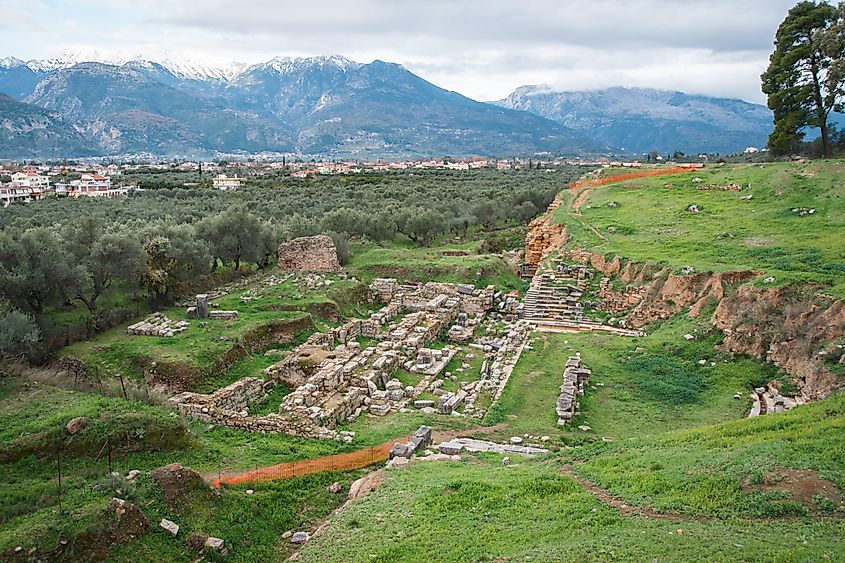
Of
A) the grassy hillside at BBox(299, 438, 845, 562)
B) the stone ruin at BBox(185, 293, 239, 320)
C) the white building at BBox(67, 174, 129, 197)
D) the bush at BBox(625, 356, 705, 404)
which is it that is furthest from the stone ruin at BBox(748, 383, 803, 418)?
the white building at BBox(67, 174, 129, 197)

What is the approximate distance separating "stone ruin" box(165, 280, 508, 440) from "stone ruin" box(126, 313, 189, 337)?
4873 millimetres

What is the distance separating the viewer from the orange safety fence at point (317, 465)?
14812 millimetres

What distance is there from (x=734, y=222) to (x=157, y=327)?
30.8 m

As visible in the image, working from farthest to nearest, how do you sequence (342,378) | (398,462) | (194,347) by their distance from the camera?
(194,347) → (342,378) → (398,462)

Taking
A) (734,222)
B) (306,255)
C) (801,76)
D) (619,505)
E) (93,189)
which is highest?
(801,76)

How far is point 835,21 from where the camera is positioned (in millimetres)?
35094

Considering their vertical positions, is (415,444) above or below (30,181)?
below

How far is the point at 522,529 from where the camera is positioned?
34.6ft

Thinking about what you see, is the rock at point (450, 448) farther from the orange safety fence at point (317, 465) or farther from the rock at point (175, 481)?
the rock at point (175, 481)

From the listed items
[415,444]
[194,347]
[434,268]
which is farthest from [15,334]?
[434,268]

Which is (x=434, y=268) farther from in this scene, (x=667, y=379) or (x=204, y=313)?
(x=667, y=379)

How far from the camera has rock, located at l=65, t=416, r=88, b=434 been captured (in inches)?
554

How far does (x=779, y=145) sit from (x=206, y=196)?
190 feet

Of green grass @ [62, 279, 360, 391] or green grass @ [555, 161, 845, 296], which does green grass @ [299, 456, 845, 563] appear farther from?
green grass @ [555, 161, 845, 296]
